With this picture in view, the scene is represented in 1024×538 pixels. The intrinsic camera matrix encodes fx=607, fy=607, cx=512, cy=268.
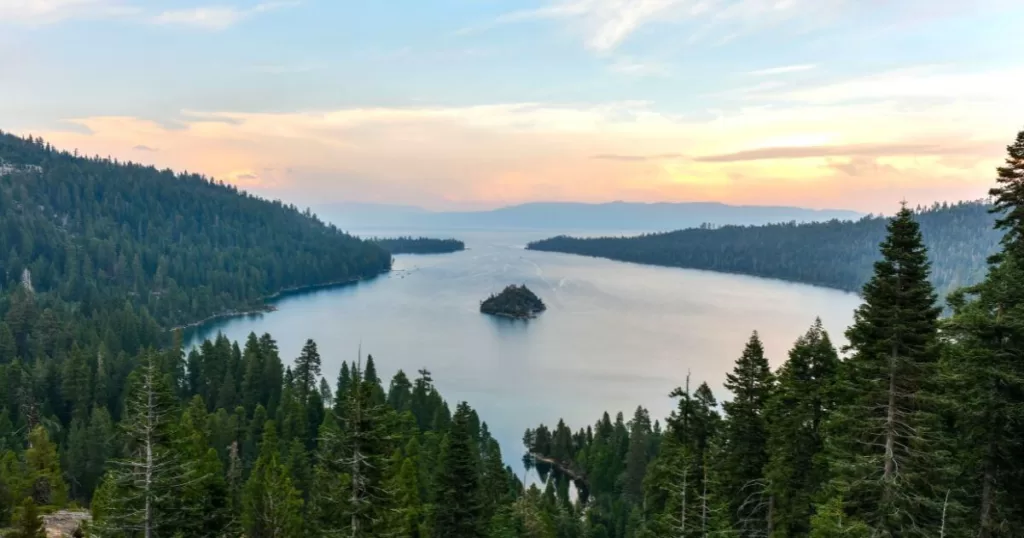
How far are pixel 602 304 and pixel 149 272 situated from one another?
5162 inches

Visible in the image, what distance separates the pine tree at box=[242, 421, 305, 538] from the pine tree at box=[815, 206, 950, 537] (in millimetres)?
22301

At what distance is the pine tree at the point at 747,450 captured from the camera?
21531 millimetres

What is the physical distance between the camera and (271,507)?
25938mm

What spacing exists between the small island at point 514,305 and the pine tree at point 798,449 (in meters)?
120

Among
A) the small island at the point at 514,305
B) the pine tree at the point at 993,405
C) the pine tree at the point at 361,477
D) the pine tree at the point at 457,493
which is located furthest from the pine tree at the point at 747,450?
the small island at the point at 514,305

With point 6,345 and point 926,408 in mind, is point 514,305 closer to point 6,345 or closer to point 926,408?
point 6,345

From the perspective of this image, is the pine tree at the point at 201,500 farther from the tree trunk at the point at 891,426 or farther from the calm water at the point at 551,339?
the calm water at the point at 551,339

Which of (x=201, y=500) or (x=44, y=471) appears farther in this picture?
(x=44, y=471)

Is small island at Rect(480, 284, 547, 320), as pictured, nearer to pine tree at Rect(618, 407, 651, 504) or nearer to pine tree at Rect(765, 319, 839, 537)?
pine tree at Rect(618, 407, 651, 504)

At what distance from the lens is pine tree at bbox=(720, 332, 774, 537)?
21.5m

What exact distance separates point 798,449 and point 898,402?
7080mm

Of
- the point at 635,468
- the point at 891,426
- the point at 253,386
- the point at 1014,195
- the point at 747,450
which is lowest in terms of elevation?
the point at 635,468

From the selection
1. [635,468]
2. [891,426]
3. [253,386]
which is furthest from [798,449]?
[253,386]

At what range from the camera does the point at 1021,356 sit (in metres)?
12.6
